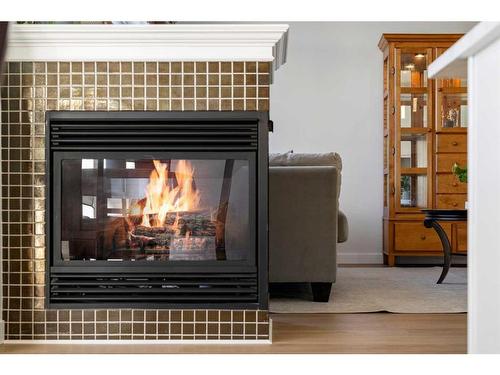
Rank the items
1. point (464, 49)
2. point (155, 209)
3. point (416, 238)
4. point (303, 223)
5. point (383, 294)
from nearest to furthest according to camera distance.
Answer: point (464, 49), point (155, 209), point (303, 223), point (383, 294), point (416, 238)

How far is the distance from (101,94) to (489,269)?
5.24ft

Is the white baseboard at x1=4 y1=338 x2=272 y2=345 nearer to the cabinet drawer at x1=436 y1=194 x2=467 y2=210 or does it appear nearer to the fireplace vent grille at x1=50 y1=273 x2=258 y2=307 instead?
the fireplace vent grille at x1=50 y1=273 x2=258 y2=307

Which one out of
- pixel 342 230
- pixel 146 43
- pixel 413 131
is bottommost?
pixel 342 230

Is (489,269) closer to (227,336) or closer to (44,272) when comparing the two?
(227,336)

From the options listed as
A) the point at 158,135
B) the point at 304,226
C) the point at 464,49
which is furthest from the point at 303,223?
the point at 464,49

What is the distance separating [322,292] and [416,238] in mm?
2118

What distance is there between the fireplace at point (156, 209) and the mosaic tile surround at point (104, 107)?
1.7 inches

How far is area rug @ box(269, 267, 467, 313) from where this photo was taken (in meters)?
3.44

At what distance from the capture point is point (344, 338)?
2725 millimetres

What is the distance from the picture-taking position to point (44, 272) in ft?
8.65

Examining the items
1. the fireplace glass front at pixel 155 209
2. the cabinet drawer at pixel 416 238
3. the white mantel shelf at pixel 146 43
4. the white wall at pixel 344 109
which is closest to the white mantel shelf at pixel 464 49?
the white mantel shelf at pixel 146 43

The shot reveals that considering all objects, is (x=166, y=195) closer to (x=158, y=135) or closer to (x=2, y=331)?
(x=158, y=135)

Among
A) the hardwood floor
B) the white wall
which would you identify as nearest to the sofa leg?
the hardwood floor
